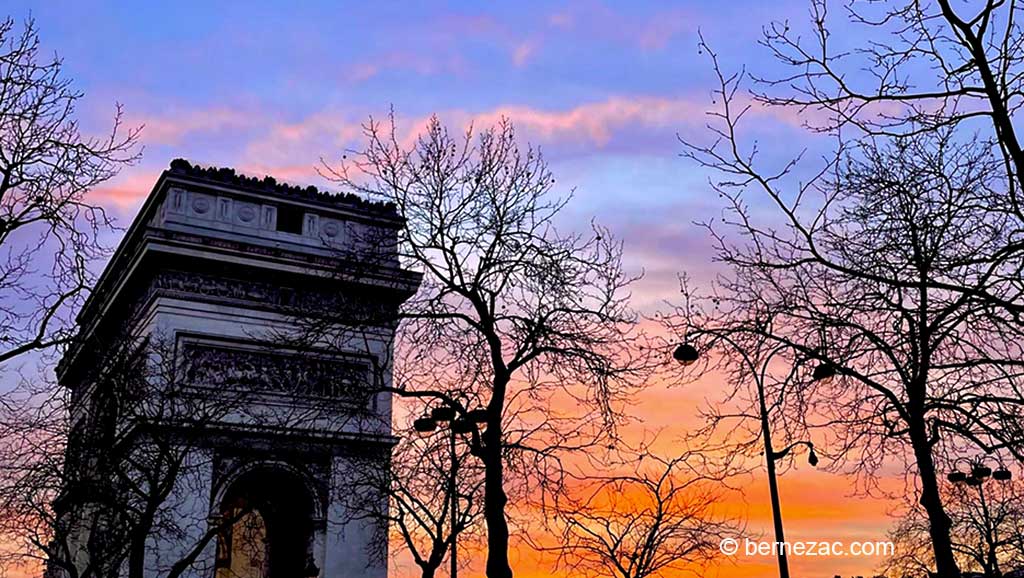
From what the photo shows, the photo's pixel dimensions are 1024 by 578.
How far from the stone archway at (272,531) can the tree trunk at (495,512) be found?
786 inches

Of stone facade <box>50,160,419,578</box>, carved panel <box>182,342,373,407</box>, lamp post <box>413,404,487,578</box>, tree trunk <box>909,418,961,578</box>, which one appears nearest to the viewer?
tree trunk <box>909,418,961,578</box>

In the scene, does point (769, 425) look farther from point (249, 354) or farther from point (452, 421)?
point (249, 354)

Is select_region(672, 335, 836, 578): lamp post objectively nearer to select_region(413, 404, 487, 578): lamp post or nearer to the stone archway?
select_region(413, 404, 487, 578): lamp post

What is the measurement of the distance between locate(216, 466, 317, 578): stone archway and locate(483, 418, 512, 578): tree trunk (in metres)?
20.0

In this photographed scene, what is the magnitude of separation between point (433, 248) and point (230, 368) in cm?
1902

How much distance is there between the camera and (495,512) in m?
13.8

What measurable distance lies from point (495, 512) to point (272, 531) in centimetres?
2299

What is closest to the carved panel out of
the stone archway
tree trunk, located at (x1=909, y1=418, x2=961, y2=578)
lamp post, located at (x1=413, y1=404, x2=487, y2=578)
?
the stone archway

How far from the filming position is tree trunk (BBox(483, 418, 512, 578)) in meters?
13.6

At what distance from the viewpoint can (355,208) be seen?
37.3 meters

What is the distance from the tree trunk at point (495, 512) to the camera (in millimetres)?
13594

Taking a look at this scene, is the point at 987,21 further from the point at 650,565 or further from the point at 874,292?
the point at 650,565

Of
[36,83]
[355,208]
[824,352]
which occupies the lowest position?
[824,352]

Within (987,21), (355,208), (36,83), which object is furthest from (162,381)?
(987,21)
